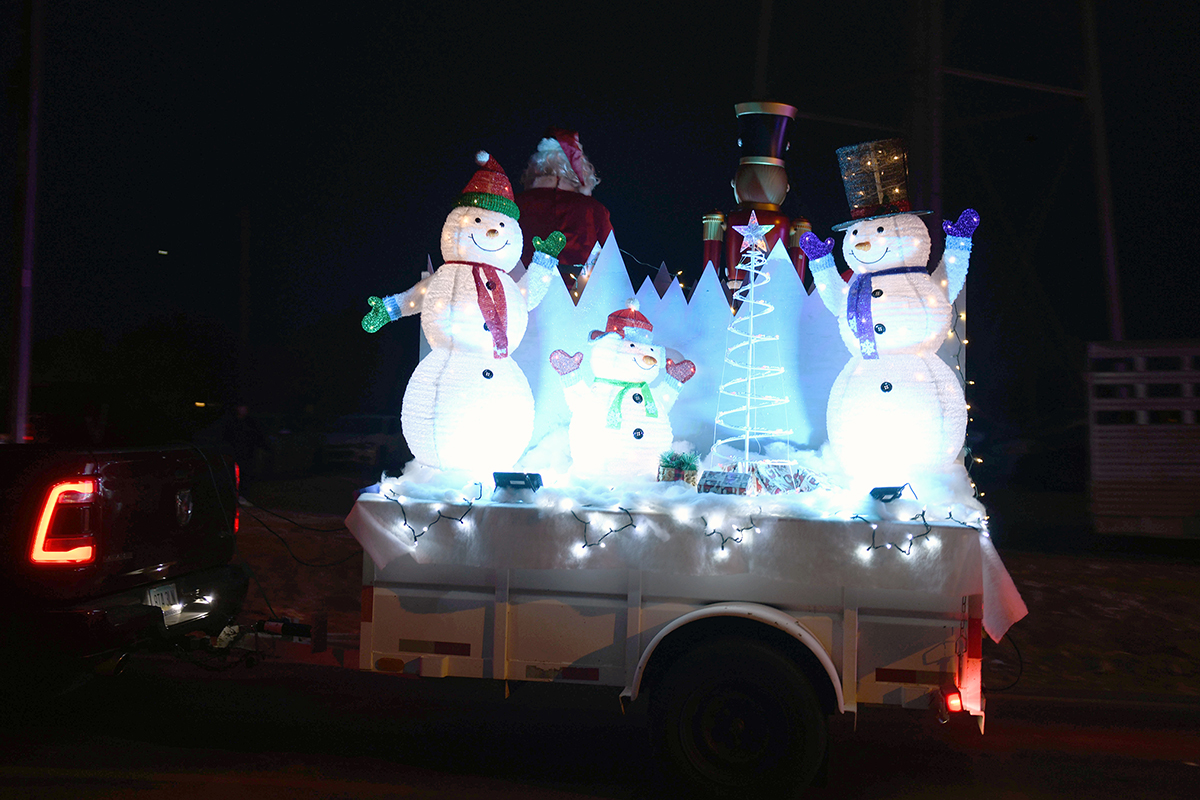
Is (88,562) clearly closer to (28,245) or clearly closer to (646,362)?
(646,362)

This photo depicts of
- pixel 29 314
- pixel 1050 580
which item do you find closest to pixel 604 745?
pixel 1050 580

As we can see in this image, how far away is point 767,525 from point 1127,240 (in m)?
15.7

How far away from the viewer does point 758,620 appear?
320 centimetres

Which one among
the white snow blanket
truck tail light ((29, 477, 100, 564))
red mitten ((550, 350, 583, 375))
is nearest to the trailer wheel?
the white snow blanket

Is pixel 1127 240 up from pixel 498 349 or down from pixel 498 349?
up

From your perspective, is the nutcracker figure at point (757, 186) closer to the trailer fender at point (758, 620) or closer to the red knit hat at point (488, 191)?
the red knit hat at point (488, 191)

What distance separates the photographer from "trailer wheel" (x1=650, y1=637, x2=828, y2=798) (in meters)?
3.13

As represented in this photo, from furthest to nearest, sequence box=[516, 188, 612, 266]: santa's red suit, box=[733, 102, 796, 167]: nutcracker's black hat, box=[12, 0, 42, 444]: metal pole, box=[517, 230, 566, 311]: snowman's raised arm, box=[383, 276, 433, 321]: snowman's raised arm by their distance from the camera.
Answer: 1. box=[12, 0, 42, 444]: metal pole
2. box=[516, 188, 612, 266]: santa's red suit
3. box=[733, 102, 796, 167]: nutcracker's black hat
4. box=[517, 230, 566, 311]: snowman's raised arm
5. box=[383, 276, 433, 321]: snowman's raised arm

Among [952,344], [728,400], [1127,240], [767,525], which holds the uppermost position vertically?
[1127,240]

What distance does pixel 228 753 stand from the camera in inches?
152

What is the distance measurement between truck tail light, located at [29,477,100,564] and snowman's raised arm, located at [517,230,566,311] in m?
2.67

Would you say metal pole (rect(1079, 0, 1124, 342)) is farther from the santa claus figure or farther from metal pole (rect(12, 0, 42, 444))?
metal pole (rect(12, 0, 42, 444))

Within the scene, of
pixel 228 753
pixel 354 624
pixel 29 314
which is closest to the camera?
pixel 228 753

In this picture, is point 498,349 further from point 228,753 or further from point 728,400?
point 228,753
